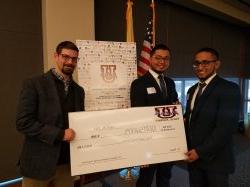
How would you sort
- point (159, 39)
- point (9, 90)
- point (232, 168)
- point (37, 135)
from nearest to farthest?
point (37, 135)
point (232, 168)
point (9, 90)
point (159, 39)

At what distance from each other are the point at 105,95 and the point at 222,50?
14.6ft

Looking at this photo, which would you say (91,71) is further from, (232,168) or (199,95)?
(232,168)

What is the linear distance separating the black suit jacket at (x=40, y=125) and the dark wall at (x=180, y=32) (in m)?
2.06

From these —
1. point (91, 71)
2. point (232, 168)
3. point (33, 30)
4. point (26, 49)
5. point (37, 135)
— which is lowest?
point (232, 168)

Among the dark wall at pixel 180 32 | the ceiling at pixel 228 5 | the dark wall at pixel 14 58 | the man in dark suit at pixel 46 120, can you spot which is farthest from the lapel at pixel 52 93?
the ceiling at pixel 228 5

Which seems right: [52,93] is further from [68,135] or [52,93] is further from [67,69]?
[68,135]

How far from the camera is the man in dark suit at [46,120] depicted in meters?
1.58

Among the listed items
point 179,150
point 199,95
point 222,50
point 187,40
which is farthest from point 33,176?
point 222,50

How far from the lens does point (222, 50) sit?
5.95 meters

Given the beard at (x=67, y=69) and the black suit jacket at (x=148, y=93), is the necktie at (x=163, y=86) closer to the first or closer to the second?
the black suit jacket at (x=148, y=93)

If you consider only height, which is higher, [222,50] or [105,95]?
[222,50]

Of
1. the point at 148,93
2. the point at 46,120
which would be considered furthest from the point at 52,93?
the point at 148,93

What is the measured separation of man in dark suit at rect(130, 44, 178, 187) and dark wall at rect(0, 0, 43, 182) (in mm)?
1421

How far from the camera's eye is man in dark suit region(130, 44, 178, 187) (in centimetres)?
223
